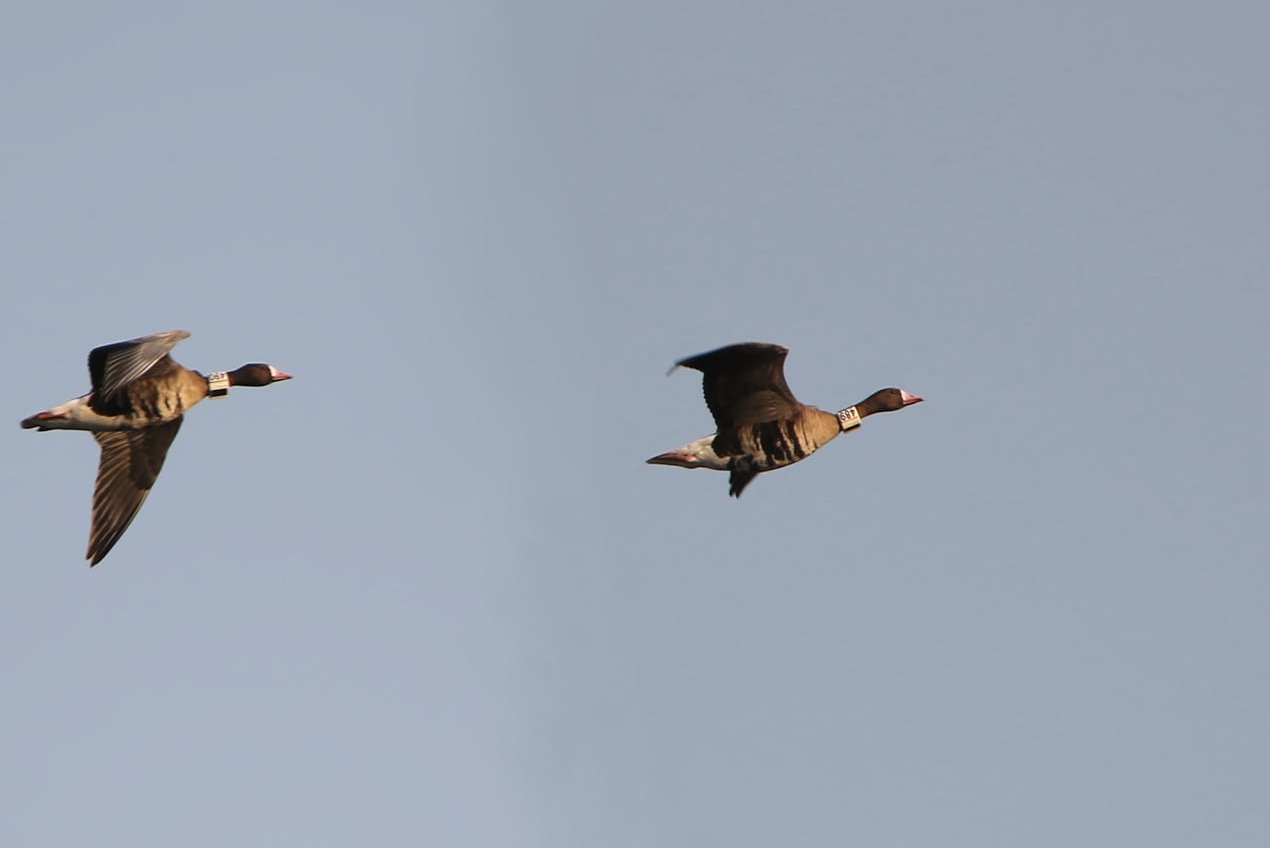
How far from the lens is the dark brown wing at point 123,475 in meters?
36.3

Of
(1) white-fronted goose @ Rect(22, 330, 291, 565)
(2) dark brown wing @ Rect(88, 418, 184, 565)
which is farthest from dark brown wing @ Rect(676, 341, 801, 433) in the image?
(2) dark brown wing @ Rect(88, 418, 184, 565)

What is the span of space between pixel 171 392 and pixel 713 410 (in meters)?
8.90

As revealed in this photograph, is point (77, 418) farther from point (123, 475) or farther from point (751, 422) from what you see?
point (751, 422)

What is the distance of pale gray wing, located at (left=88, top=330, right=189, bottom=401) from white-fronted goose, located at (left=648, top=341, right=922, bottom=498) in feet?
26.7

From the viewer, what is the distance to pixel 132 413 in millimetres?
35406

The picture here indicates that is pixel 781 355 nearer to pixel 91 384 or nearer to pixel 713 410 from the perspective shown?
pixel 713 410

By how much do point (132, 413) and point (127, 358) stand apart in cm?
295

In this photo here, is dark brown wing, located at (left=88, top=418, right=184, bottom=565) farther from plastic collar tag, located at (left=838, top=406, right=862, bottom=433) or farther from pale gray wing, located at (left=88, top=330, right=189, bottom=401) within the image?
plastic collar tag, located at (left=838, top=406, right=862, bottom=433)

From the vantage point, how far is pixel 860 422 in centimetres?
3712

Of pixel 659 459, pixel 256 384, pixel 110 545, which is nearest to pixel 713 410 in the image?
pixel 659 459

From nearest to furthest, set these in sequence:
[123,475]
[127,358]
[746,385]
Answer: [127,358] < [746,385] < [123,475]

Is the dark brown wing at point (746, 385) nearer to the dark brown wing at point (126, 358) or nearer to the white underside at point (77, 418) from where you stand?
the dark brown wing at point (126, 358)

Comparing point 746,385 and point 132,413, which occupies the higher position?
point 132,413

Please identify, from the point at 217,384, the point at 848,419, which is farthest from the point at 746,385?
the point at 217,384
